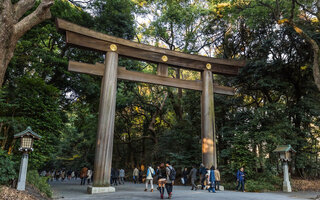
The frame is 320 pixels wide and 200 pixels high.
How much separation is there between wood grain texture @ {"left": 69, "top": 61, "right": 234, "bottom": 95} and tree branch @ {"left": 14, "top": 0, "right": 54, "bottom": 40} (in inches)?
97.3

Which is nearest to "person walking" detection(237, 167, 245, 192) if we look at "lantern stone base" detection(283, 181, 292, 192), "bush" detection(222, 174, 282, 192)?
"bush" detection(222, 174, 282, 192)

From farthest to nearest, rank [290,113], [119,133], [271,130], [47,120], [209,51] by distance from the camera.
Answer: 1. [119,133]
2. [209,51]
3. [290,113]
4. [271,130]
5. [47,120]

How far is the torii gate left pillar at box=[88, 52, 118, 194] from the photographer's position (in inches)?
355

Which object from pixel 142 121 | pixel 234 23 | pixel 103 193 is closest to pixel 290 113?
pixel 234 23

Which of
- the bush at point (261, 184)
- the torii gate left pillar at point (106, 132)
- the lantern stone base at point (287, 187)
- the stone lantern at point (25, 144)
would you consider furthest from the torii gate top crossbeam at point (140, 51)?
the lantern stone base at point (287, 187)

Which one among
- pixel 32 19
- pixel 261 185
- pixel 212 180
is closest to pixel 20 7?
pixel 32 19

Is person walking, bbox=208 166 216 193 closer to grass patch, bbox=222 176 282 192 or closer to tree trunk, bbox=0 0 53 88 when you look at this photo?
grass patch, bbox=222 176 282 192

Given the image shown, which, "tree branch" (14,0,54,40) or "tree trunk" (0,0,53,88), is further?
"tree branch" (14,0,54,40)

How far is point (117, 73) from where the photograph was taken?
10.7m

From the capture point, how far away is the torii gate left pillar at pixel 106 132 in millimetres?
9016

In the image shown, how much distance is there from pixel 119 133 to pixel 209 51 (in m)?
12.8

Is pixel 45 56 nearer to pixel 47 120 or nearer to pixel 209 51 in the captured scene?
pixel 47 120

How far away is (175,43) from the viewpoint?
1869 cm

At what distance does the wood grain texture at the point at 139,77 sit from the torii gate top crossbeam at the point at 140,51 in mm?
863
